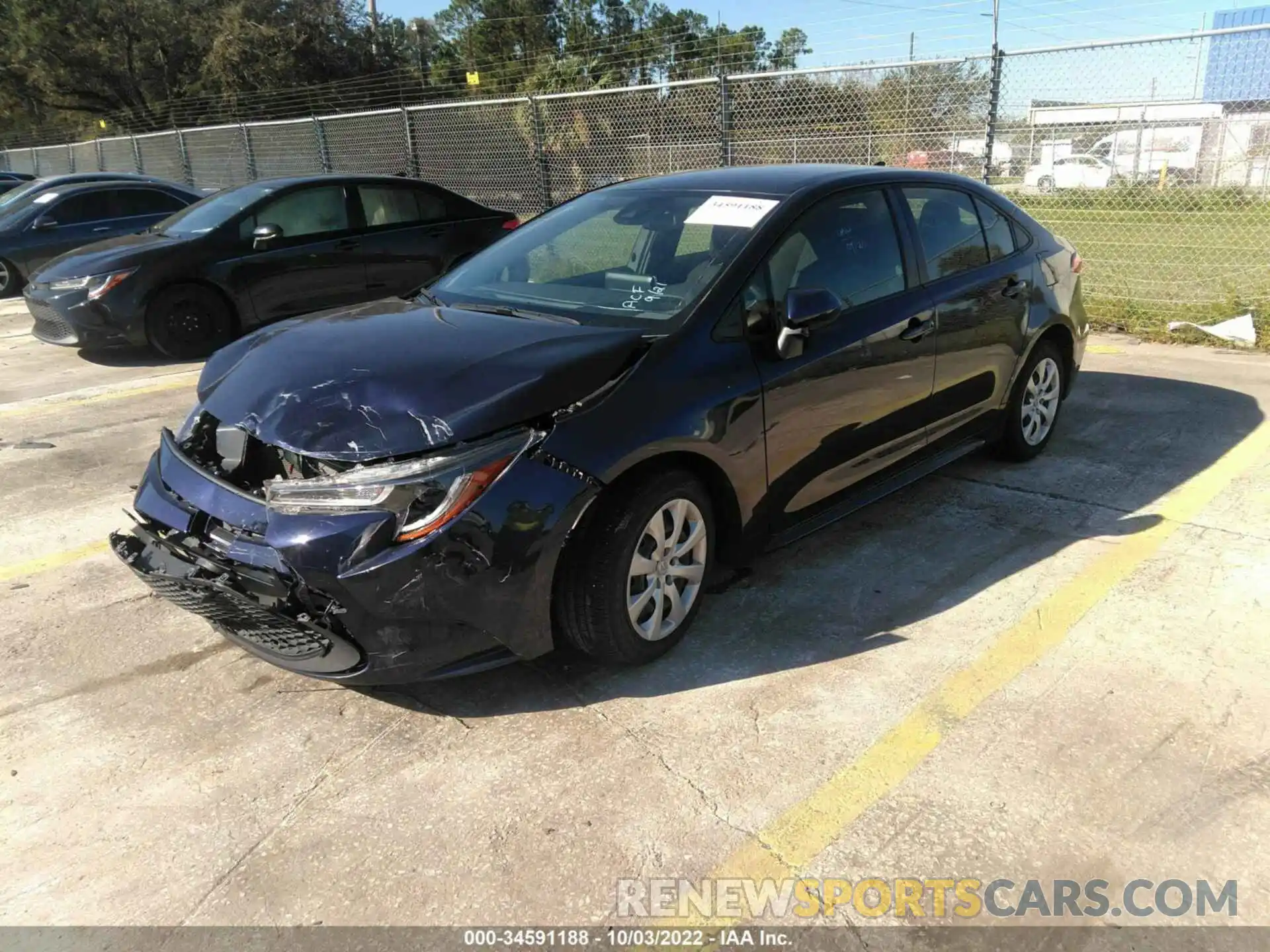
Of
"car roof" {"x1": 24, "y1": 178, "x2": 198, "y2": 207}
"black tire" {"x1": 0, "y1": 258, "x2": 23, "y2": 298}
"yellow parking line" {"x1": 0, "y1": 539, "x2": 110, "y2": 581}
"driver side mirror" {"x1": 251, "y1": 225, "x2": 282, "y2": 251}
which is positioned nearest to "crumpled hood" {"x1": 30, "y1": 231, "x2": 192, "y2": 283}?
"driver side mirror" {"x1": 251, "y1": 225, "x2": 282, "y2": 251}

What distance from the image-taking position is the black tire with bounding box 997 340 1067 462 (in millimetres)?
4828

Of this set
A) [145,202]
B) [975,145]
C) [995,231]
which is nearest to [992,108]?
[975,145]

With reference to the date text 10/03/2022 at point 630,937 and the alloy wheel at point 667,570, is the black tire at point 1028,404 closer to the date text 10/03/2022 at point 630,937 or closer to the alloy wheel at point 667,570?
the alloy wheel at point 667,570

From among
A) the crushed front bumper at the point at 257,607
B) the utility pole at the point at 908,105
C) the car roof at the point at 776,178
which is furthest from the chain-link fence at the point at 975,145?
the crushed front bumper at the point at 257,607

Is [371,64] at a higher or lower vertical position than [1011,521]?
higher

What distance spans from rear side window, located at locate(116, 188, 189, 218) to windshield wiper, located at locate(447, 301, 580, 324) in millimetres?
10165

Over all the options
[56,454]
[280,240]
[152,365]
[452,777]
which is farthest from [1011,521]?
[152,365]

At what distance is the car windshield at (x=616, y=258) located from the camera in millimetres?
3400

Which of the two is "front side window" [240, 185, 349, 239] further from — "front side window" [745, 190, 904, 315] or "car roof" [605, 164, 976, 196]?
"front side window" [745, 190, 904, 315]

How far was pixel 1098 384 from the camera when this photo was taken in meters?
6.72

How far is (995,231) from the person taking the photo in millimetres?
4672

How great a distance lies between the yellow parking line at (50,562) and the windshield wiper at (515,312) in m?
2.09

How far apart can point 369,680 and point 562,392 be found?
104cm

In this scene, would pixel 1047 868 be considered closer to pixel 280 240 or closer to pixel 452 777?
pixel 452 777
